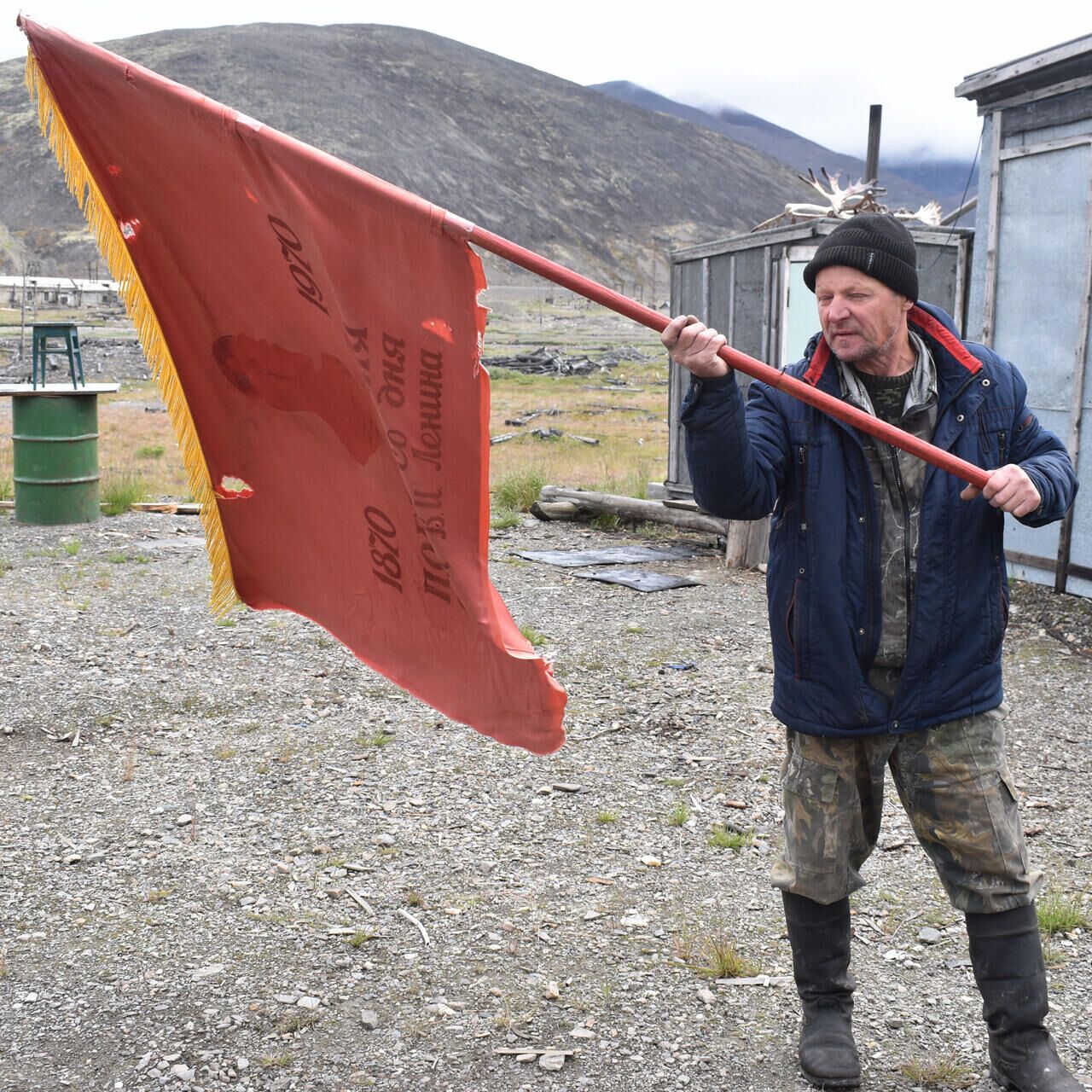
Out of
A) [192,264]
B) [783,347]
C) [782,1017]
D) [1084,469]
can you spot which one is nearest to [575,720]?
[782,1017]

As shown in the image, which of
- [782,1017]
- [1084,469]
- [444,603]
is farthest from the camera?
[1084,469]

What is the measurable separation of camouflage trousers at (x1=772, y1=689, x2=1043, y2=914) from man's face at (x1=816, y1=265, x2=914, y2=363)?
897mm

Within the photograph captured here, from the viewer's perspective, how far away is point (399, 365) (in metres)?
2.80

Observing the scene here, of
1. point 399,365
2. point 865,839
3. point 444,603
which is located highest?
point 399,365

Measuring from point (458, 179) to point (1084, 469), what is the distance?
123m

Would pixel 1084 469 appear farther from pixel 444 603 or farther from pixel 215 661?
pixel 444 603

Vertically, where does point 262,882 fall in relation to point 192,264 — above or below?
below

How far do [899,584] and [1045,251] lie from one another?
21.7ft

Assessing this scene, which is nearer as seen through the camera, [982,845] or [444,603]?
[982,845]

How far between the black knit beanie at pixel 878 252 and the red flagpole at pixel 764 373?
24 cm

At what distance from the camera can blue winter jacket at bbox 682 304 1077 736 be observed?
2.69 meters

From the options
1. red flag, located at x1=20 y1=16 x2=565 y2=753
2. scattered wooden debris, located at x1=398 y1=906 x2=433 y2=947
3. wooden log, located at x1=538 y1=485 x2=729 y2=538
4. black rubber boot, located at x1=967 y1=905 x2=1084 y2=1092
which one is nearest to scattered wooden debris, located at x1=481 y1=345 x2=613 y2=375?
wooden log, located at x1=538 y1=485 x2=729 y2=538

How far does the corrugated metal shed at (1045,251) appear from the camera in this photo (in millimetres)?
7961

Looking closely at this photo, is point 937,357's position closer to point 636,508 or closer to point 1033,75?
point 1033,75
